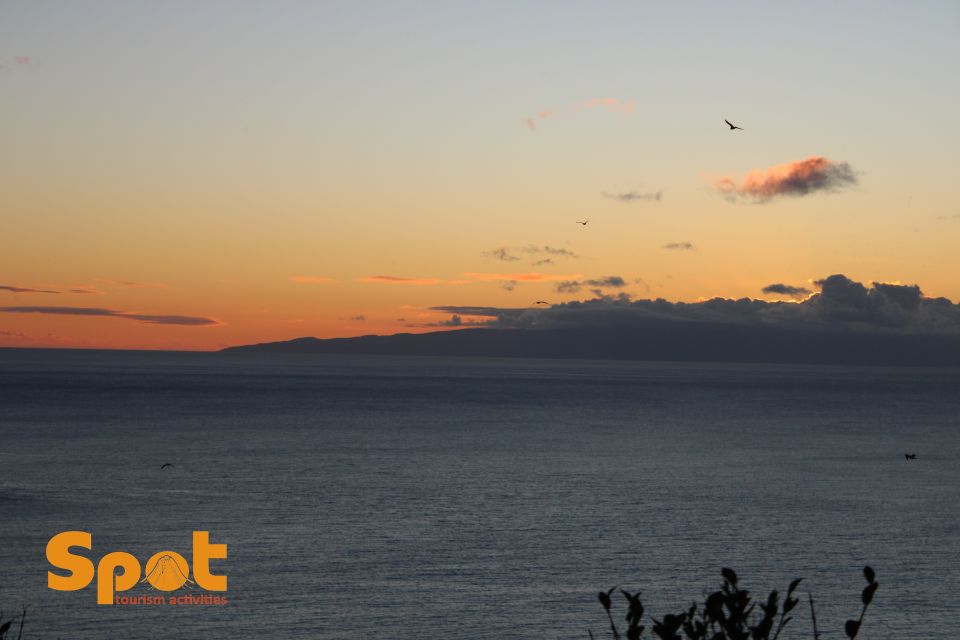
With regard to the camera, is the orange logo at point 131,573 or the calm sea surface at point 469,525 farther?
the orange logo at point 131,573

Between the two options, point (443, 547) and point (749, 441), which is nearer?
point (443, 547)

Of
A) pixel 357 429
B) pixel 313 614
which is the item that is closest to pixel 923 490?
pixel 313 614

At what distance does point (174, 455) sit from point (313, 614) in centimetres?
6370

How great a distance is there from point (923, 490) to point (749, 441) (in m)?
50.1

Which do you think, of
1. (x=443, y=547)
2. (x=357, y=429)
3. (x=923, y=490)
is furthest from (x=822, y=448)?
(x=443, y=547)

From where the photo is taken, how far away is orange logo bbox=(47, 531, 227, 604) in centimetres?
4903

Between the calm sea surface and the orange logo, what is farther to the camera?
the orange logo

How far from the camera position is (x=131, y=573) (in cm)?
5253

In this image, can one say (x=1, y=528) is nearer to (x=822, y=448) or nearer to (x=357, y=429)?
(x=357, y=429)

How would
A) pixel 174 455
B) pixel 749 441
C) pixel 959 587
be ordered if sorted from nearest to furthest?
pixel 959 587
pixel 174 455
pixel 749 441

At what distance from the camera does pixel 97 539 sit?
194 feet

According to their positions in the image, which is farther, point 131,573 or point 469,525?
point 469,525

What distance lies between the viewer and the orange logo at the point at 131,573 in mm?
49031

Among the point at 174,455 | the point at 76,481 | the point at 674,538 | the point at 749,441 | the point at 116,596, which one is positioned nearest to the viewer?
the point at 116,596
